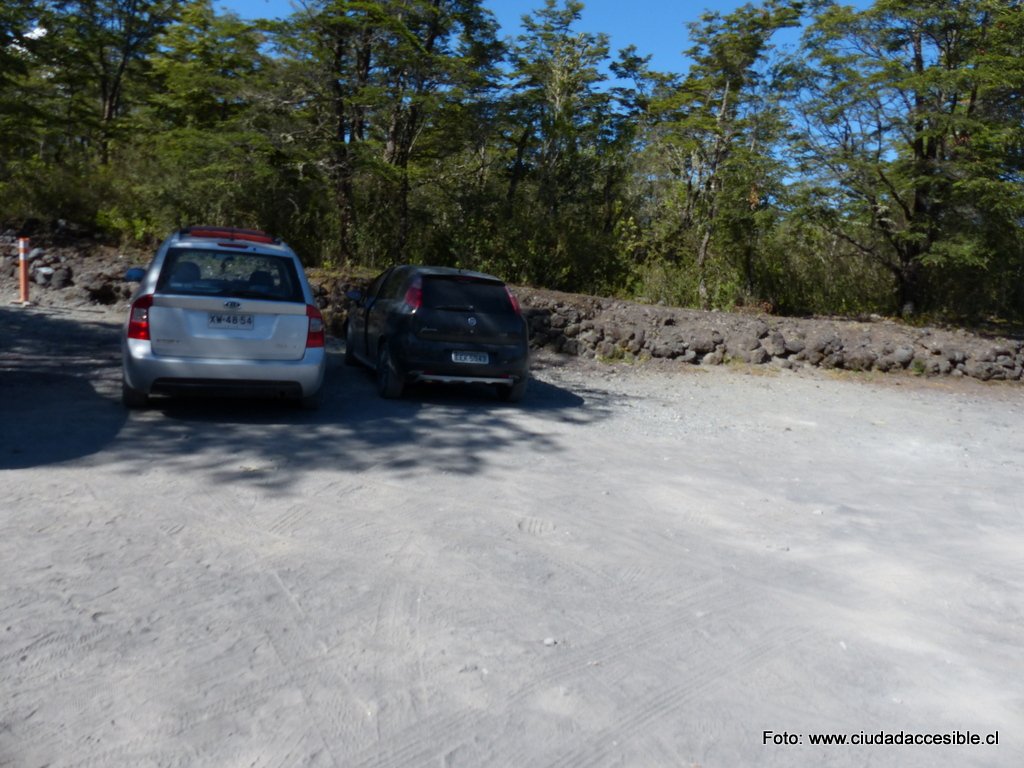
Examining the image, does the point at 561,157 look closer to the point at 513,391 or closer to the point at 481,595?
the point at 513,391

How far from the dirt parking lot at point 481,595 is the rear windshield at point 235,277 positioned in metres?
1.21

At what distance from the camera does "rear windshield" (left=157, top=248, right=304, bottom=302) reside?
8477 mm

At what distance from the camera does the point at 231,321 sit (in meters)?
8.41

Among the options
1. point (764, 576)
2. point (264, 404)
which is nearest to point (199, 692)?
point (764, 576)

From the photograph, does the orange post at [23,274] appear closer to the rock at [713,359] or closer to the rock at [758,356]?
the rock at [713,359]

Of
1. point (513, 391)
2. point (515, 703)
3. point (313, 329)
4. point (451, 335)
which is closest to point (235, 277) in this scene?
point (313, 329)

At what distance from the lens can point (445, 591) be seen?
4.82 metres

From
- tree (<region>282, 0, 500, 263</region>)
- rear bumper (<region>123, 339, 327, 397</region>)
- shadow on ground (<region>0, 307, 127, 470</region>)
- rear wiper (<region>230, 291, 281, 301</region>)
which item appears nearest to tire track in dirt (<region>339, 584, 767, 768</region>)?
shadow on ground (<region>0, 307, 127, 470</region>)

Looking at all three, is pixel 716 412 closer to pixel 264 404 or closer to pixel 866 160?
pixel 264 404

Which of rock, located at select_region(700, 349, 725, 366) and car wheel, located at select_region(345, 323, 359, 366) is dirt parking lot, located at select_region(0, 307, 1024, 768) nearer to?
car wheel, located at select_region(345, 323, 359, 366)

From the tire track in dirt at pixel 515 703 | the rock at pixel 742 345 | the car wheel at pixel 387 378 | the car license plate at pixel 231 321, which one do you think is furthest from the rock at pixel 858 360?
the tire track in dirt at pixel 515 703

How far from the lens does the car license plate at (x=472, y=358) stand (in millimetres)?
10336

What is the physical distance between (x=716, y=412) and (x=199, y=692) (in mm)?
8811

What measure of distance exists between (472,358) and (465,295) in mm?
808
